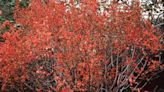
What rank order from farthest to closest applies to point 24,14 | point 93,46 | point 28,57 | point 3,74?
point 24,14, point 3,74, point 28,57, point 93,46

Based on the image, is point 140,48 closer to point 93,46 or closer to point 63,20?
point 93,46

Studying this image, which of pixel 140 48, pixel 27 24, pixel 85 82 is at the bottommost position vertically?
pixel 85 82

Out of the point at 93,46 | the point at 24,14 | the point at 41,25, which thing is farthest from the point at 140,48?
the point at 24,14

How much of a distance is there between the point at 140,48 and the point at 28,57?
10.6 ft

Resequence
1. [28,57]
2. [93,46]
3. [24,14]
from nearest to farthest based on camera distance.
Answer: [93,46]
[28,57]
[24,14]

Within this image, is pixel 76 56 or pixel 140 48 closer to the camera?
pixel 76 56

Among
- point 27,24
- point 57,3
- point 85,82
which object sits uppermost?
point 57,3

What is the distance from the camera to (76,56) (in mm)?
8398

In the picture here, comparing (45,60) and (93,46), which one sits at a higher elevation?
(93,46)

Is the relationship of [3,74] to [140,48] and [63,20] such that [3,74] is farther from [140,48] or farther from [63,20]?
[140,48]

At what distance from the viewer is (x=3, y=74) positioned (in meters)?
9.35

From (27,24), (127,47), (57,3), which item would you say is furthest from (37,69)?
(127,47)

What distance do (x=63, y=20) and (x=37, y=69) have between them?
1769 millimetres

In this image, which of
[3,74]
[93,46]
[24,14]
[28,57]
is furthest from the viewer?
[24,14]
